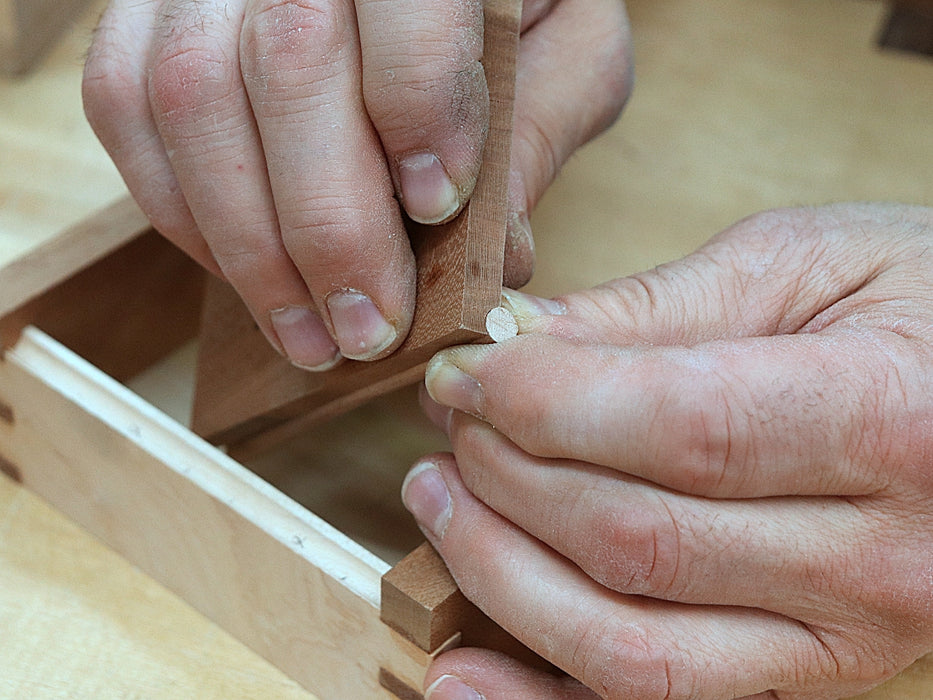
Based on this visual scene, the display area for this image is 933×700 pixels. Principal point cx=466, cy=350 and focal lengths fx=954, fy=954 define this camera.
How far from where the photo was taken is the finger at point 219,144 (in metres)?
0.59

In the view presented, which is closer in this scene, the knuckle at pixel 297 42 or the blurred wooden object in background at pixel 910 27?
the knuckle at pixel 297 42

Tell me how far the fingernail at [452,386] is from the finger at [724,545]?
43mm

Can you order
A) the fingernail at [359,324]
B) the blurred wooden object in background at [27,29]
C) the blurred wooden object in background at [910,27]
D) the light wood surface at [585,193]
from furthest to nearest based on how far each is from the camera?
the blurred wooden object in background at [910,27], the blurred wooden object in background at [27,29], the light wood surface at [585,193], the fingernail at [359,324]

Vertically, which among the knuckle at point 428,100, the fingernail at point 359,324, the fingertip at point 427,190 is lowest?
the fingernail at point 359,324

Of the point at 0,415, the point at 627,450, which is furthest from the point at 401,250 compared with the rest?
the point at 0,415

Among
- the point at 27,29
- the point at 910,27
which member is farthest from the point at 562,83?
the point at 910,27

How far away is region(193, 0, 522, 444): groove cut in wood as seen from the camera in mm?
545

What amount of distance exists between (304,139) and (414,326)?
0.13 metres

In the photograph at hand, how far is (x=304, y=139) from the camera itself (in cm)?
56

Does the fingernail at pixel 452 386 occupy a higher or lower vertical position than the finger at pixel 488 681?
higher

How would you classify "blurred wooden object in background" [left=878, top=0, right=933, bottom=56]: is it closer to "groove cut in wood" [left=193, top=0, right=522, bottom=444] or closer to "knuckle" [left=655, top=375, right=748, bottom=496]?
"groove cut in wood" [left=193, top=0, right=522, bottom=444]

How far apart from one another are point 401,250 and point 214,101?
15 cm

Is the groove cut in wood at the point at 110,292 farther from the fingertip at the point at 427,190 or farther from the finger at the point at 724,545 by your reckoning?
the finger at the point at 724,545

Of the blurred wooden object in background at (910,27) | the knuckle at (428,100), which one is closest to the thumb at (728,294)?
the knuckle at (428,100)
